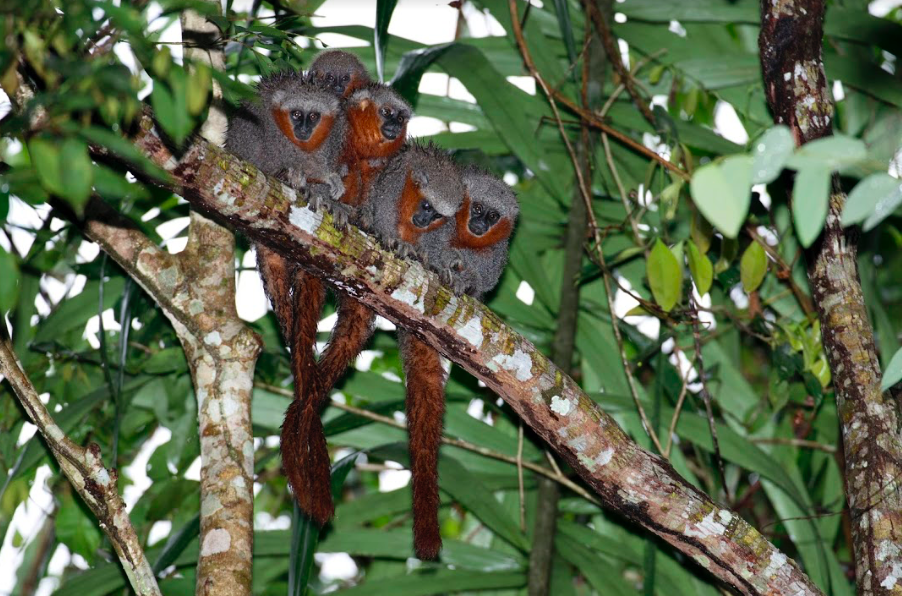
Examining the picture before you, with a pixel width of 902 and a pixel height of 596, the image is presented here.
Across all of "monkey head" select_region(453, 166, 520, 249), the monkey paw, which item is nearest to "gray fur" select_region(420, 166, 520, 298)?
"monkey head" select_region(453, 166, 520, 249)

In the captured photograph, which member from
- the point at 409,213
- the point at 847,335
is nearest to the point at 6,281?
the point at 847,335

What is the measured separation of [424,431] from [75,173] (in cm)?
223

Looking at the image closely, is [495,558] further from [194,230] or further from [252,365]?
[194,230]

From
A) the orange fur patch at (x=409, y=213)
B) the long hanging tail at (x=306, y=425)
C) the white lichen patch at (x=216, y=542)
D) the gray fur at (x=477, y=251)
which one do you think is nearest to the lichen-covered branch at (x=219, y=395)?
the white lichen patch at (x=216, y=542)

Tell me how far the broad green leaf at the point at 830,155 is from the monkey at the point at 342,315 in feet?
6.07

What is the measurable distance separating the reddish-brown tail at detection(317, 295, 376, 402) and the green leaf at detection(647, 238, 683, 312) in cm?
111

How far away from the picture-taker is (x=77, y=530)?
363 cm

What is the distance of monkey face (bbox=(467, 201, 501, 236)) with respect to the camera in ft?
13.1

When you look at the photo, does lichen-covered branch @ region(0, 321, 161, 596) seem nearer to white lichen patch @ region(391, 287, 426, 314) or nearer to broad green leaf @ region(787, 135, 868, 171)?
white lichen patch @ region(391, 287, 426, 314)

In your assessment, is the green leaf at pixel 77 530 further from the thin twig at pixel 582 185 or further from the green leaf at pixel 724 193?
the green leaf at pixel 724 193

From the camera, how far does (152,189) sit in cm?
402

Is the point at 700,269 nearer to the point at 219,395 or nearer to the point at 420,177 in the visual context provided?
the point at 420,177

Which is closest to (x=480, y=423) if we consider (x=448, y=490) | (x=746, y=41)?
(x=448, y=490)

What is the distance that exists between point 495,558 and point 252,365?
4.14 ft
